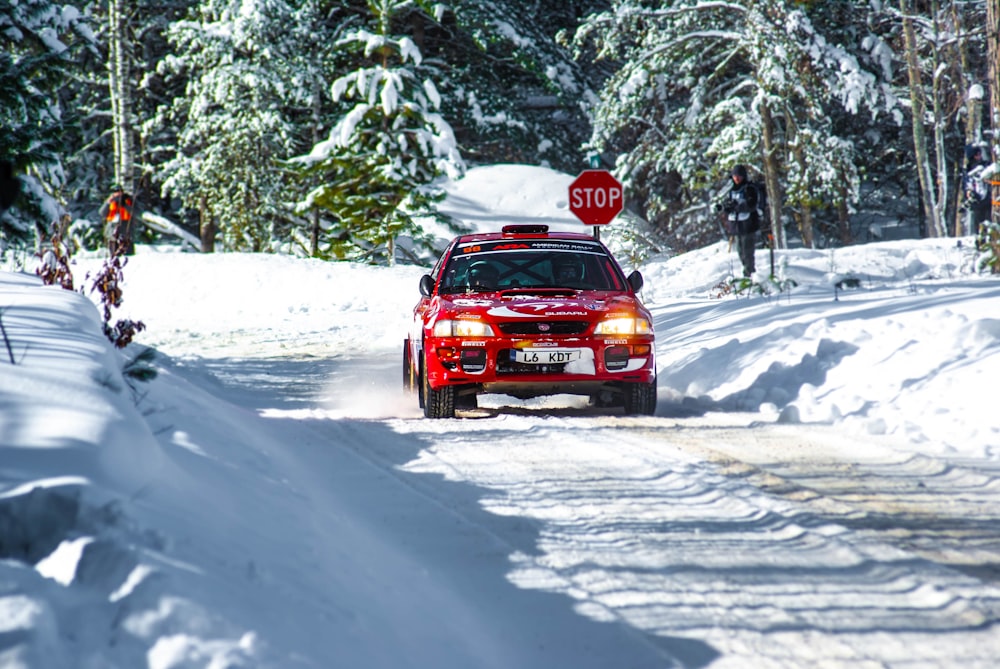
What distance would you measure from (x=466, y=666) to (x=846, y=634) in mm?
1344

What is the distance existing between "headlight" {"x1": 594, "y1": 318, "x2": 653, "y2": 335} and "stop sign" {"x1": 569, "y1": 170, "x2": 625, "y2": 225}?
728 centimetres

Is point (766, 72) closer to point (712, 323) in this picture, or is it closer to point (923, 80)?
point (923, 80)

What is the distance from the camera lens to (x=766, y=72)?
26.6 metres

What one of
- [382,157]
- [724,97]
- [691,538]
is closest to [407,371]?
[691,538]

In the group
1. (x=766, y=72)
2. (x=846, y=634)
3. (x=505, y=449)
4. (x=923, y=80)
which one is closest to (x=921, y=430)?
(x=505, y=449)

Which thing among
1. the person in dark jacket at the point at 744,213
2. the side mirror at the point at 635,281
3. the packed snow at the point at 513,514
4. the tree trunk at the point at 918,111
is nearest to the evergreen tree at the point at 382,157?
the person in dark jacket at the point at 744,213

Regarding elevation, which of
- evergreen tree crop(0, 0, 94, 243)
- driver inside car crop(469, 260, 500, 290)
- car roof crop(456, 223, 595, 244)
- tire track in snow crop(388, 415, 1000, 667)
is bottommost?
tire track in snow crop(388, 415, 1000, 667)

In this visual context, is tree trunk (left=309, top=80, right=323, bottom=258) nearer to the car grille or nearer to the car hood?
the car hood

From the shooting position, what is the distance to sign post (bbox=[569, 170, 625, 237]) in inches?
623

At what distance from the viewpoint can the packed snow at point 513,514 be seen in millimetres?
3271

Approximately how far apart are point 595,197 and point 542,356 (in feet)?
25.7

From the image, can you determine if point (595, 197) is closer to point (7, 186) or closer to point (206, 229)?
point (7, 186)

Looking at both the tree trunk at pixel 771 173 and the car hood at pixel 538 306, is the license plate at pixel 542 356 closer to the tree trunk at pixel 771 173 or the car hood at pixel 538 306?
the car hood at pixel 538 306

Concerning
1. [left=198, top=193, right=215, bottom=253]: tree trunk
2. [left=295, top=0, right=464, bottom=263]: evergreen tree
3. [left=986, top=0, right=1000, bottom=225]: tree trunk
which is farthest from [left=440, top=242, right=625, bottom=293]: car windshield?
[left=198, top=193, right=215, bottom=253]: tree trunk
